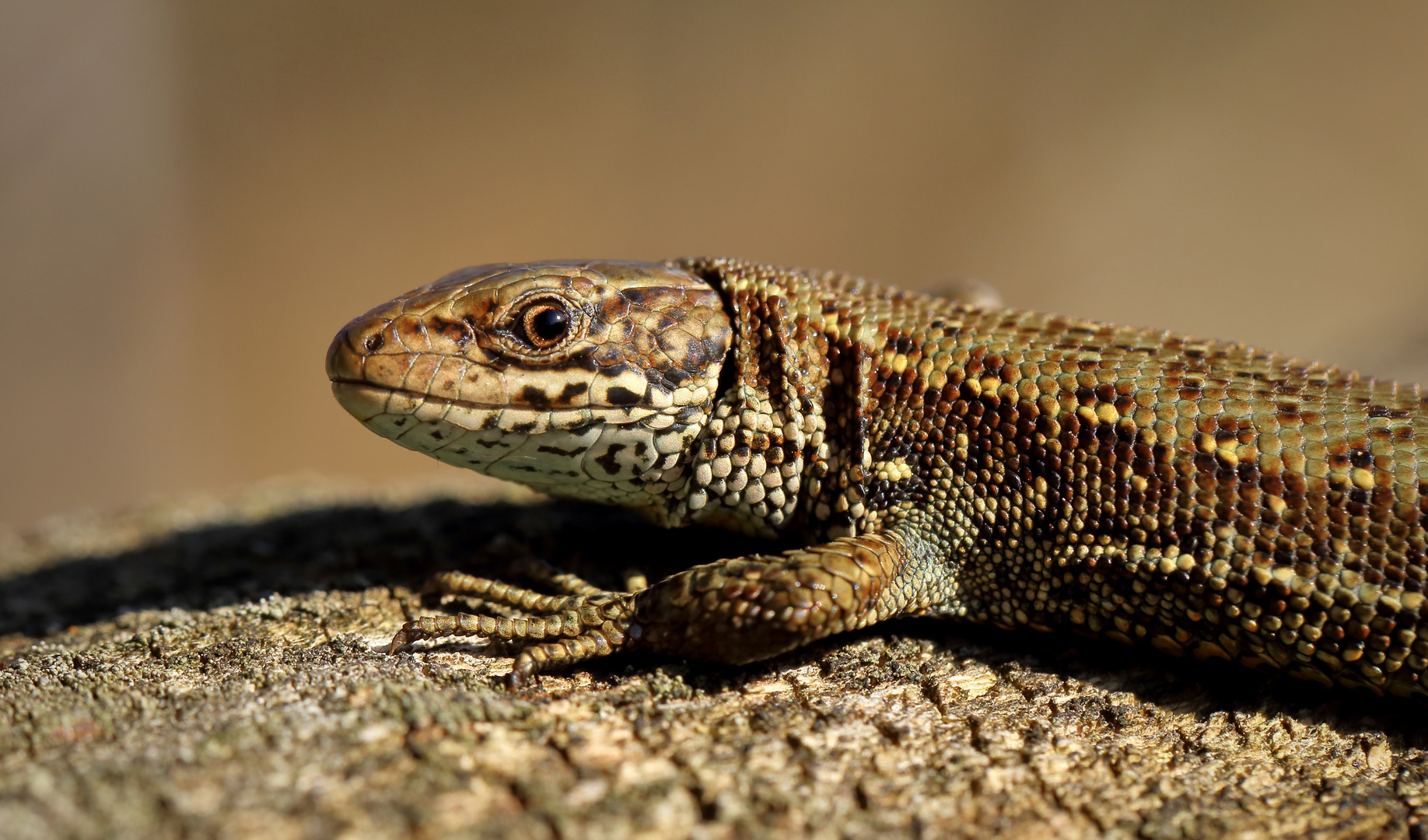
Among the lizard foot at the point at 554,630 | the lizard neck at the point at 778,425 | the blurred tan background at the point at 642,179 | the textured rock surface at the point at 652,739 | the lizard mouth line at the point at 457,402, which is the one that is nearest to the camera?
the textured rock surface at the point at 652,739

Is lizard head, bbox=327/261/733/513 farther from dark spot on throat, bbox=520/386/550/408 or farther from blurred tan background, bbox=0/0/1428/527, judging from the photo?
blurred tan background, bbox=0/0/1428/527

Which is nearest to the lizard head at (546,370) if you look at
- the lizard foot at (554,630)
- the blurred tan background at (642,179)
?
the lizard foot at (554,630)

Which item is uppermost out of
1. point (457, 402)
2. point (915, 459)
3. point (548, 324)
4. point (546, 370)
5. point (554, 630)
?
point (548, 324)

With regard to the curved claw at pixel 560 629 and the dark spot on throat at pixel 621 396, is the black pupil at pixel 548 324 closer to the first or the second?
the dark spot on throat at pixel 621 396

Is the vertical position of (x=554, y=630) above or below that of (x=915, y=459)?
below

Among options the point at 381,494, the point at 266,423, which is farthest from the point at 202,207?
the point at 381,494

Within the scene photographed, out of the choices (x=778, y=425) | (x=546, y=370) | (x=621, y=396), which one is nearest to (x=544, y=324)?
(x=546, y=370)

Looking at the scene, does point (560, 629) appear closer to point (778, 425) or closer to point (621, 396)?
point (621, 396)
